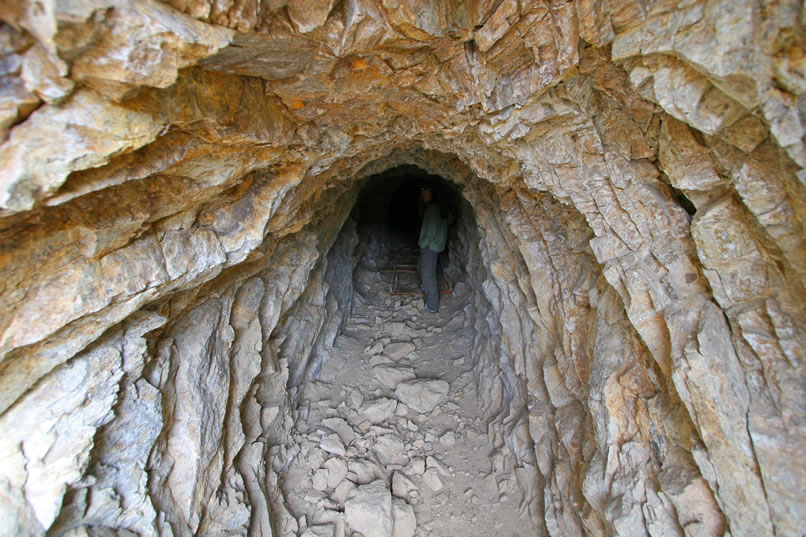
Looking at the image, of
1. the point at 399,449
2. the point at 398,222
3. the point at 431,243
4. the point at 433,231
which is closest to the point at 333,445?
the point at 399,449

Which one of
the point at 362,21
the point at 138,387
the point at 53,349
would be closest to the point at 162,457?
the point at 138,387

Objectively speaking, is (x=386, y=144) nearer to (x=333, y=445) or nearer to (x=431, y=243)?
(x=333, y=445)

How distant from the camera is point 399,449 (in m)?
5.73

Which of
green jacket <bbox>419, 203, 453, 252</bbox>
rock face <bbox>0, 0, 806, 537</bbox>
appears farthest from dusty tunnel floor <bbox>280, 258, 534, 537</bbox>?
green jacket <bbox>419, 203, 453, 252</bbox>

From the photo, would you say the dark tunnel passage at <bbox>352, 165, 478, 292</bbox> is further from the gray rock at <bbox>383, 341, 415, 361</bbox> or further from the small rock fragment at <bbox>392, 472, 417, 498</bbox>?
the small rock fragment at <bbox>392, 472, 417, 498</bbox>

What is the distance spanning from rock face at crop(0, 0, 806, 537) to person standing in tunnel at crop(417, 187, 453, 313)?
12.9 feet

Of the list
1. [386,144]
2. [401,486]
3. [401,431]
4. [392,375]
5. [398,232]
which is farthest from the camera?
[398,232]

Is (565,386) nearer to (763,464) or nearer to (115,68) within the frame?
(763,464)

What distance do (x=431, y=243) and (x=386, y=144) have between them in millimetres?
4076

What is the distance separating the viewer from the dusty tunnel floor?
4898 millimetres

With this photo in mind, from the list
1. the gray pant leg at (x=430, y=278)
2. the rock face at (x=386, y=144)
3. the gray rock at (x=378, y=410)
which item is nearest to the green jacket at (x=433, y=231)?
the gray pant leg at (x=430, y=278)

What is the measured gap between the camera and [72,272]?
2.54 meters

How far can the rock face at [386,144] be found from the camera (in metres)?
2.00

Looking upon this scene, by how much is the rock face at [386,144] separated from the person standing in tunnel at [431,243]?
Result: 155 inches
